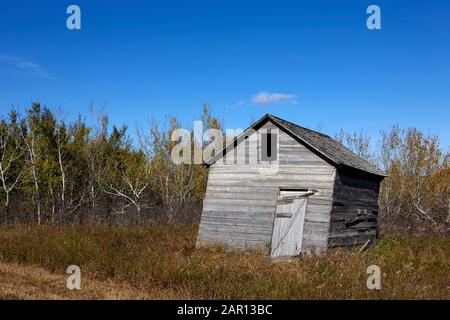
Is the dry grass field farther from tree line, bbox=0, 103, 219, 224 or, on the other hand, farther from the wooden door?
tree line, bbox=0, 103, 219, 224

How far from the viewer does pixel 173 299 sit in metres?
9.09

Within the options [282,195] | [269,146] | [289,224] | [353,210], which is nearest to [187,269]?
[289,224]

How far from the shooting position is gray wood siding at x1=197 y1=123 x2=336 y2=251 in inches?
564

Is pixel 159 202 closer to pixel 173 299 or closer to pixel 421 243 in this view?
pixel 421 243

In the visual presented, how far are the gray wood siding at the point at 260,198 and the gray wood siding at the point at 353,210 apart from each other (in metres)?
0.45

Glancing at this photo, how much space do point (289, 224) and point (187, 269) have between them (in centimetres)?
448

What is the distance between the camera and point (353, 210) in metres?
15.9

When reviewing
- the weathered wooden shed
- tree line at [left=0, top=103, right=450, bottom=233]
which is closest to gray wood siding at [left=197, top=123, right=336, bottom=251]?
the weathered wooden shed

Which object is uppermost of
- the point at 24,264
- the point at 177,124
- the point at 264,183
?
the point at 177,124

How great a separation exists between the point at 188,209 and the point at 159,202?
9934 millimetres

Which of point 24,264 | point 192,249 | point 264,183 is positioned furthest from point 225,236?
point 24,264

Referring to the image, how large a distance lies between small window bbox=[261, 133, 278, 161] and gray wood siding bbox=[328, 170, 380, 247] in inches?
90.0
